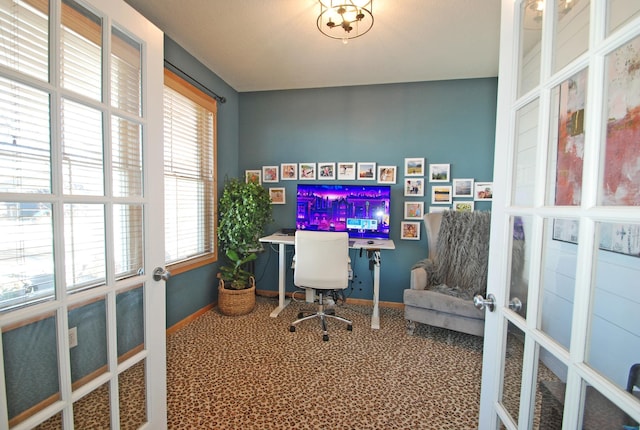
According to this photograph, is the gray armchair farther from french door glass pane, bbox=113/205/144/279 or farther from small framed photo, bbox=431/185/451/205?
french door glass pane, bbox=113/205/144/279

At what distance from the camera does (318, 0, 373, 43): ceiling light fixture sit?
1.84 metres

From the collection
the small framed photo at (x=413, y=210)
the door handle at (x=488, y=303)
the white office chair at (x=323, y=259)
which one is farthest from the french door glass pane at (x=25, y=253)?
the small framed photo at (x=413, y=210)

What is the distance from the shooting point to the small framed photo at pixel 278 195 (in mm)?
3420

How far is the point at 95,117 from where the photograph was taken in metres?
0.96

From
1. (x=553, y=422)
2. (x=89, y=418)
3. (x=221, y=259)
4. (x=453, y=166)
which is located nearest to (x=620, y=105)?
(x=553, y=422)

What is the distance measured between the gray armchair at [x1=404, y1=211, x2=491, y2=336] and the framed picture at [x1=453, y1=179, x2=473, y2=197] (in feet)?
1.60

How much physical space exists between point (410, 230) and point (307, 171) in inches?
57.5

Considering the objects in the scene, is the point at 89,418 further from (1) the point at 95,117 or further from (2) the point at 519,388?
(2) the point at 519,388

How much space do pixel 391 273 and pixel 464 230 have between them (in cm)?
101

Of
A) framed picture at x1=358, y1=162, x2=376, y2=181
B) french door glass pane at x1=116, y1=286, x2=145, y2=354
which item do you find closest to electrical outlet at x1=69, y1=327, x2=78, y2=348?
french door glass pane at x1=116, y1=286, x2=145, y2=354

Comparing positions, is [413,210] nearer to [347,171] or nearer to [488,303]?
[347,171]

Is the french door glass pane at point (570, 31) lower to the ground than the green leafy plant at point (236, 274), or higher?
higher

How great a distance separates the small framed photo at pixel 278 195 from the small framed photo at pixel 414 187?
1531 millimetres

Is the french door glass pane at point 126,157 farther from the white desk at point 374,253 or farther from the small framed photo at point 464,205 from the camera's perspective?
the small framed photo at point 464,205
